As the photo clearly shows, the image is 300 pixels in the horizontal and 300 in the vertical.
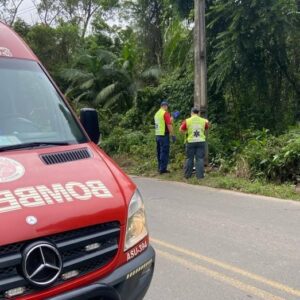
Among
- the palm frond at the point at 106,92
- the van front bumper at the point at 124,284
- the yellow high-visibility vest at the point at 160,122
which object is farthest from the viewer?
the palm frond at the point at 106,92

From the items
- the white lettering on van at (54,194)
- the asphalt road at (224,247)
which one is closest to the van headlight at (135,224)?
the white lettering on van at (54,194)

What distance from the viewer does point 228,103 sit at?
16297 mm

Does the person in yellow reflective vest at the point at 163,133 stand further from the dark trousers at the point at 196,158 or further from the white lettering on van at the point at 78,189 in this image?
the white lettering on van at the point at 78,189

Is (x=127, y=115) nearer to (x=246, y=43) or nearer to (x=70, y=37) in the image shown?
(x=246, y=43)

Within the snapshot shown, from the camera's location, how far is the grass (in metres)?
9.62

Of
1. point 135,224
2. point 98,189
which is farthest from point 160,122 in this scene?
point 98,189

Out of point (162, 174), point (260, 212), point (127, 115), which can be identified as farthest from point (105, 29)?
point (260, 212)

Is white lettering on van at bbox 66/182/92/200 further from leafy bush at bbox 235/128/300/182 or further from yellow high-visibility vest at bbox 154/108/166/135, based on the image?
yellow high-visibility vest at bbox 154/108/166/135

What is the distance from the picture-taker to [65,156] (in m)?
3.54

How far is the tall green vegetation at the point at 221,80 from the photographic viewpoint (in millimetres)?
13070

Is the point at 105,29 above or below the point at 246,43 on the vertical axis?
above

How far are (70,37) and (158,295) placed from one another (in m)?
26.0

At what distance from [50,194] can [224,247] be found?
3492 millimetres

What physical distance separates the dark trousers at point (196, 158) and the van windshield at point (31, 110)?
7713 millimetres
